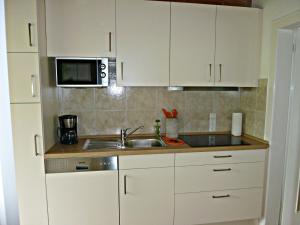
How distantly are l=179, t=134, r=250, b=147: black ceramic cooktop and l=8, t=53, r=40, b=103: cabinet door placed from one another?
142cm

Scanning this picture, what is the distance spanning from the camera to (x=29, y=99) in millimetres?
1568

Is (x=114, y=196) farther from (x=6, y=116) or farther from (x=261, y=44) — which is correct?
(x=261, y=44)

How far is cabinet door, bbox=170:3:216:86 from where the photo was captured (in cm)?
193

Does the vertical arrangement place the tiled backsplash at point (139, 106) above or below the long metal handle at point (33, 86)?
below

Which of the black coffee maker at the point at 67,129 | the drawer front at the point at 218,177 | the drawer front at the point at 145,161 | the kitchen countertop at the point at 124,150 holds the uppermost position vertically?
the black coffee maker at the point at 67,129

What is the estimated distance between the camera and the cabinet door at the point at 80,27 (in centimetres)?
176

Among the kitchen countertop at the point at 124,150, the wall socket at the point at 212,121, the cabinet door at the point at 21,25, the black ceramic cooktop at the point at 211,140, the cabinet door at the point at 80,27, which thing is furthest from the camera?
the wall socket at the point at 212,121

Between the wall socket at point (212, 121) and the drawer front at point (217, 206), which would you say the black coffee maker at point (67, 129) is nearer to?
the drawer front at point (217, 206)

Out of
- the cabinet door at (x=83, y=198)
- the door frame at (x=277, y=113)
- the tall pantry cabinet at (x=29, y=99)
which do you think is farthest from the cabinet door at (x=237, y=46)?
the tall pantry cabinet at (x=29, y=99)

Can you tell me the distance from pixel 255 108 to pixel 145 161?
4.18 ft

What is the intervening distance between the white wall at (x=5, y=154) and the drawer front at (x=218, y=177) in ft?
4.82

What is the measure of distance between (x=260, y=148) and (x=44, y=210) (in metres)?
1.97

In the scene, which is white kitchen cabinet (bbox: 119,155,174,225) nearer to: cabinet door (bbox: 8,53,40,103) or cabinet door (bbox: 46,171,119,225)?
cabinet door (bbox: 46,171,119,225)

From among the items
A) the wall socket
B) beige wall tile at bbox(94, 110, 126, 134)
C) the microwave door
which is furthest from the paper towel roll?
the microwave door
